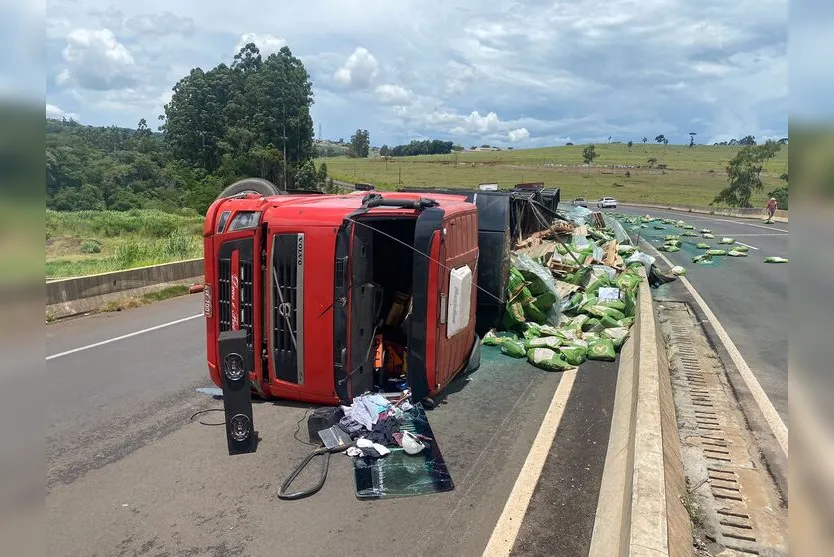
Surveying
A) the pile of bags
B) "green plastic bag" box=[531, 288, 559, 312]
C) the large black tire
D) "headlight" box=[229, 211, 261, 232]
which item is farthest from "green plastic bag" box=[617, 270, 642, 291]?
"headlight" box=[229, 211, 261, 232]

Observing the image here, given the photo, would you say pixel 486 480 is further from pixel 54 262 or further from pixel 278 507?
pixel 54 262

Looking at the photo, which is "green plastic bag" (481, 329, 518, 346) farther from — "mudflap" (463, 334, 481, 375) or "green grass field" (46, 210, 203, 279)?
"green grass field" (46, 210, 203, 279)

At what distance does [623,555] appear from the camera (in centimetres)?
330

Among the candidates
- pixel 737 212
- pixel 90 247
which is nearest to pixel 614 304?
pixel 90 247

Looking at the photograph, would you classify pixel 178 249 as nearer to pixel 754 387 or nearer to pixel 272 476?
pixel 272 476

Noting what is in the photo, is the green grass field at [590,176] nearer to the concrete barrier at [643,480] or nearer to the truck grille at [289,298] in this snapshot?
the truck grille at [289,298]

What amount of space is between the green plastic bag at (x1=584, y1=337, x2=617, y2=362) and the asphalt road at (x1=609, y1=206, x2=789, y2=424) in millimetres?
1863

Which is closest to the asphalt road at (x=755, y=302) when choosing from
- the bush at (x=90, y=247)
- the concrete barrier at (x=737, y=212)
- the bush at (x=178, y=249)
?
the bush at (x=178, y=249)

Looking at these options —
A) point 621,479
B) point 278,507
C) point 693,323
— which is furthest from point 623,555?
point 693,323

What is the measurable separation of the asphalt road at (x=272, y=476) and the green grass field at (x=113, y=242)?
8043mm

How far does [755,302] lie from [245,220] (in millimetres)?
11498

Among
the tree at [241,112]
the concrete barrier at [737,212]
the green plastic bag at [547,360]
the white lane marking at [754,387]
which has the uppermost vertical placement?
the tree at [241,112]

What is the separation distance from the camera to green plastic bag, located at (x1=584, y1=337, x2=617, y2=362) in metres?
8.06

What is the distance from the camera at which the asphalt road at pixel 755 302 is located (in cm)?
794
